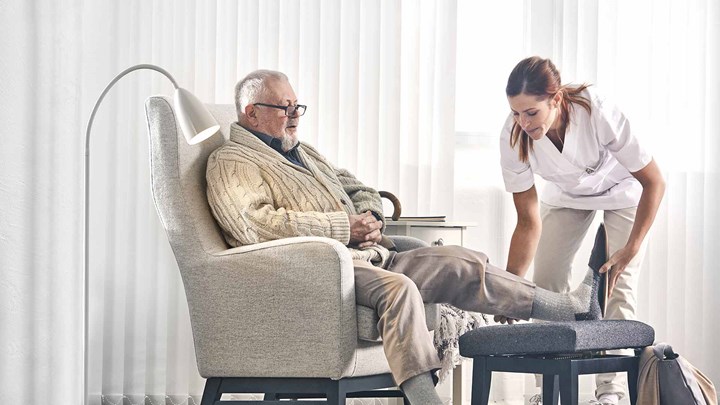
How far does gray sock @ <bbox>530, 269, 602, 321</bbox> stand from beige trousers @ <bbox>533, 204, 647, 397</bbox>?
2.31ft

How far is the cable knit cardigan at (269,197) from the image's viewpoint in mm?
2229

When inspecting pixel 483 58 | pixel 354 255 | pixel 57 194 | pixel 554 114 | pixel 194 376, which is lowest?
pixel 194 376

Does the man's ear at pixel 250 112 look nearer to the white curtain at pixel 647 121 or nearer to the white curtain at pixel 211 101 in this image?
the white curtain at pixel 211 101

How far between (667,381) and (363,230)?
0.86m

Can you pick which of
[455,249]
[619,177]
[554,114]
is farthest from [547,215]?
[455,249]

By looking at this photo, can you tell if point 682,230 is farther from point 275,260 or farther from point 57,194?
point 57,194

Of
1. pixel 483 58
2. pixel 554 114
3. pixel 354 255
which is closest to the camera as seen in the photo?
pixel 354 255

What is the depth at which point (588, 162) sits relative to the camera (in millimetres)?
2914

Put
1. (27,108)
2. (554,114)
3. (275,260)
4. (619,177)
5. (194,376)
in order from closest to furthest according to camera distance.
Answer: (27,108), (275,260), (554,114), (619,177), (194,376)

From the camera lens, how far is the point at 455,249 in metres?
2.40

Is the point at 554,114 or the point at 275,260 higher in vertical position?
the point at 554,114

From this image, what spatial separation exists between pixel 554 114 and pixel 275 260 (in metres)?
1.15

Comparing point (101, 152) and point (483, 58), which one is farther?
point (483, 58)

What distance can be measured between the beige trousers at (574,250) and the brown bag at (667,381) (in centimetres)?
87
